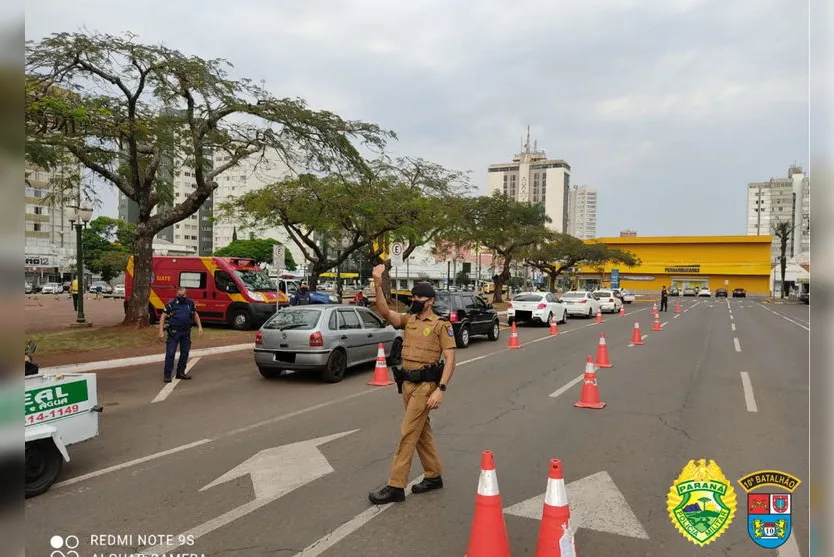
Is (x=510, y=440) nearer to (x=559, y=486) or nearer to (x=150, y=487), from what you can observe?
(x=559, y=486)

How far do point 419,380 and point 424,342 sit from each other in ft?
1.06

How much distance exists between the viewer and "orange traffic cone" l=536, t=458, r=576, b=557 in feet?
10.9

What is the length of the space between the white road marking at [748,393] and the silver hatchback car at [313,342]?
5.70 m

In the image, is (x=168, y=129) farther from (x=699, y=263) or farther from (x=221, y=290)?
(x=699, y=263)

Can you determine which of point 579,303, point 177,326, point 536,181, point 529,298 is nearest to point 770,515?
point 177,326

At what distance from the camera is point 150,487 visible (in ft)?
17.0

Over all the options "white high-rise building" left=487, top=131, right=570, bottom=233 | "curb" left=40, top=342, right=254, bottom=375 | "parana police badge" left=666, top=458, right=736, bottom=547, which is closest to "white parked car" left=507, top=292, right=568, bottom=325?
"curb" left=40, top=342, right=254, bottom=375

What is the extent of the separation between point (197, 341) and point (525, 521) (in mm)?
13913

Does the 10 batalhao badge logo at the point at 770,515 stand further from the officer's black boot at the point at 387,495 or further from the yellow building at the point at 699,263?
the yellow building at the point at 699,263

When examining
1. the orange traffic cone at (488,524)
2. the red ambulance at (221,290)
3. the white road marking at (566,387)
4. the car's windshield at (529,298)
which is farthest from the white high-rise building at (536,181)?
the orange traffic cone at (488,524)

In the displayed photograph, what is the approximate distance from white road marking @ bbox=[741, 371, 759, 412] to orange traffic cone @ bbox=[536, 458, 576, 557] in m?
6.44

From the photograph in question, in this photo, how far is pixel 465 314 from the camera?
55.4 feet

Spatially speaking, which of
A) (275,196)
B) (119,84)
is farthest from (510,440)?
(275,196)

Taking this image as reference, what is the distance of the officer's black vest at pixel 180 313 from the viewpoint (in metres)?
10.5
